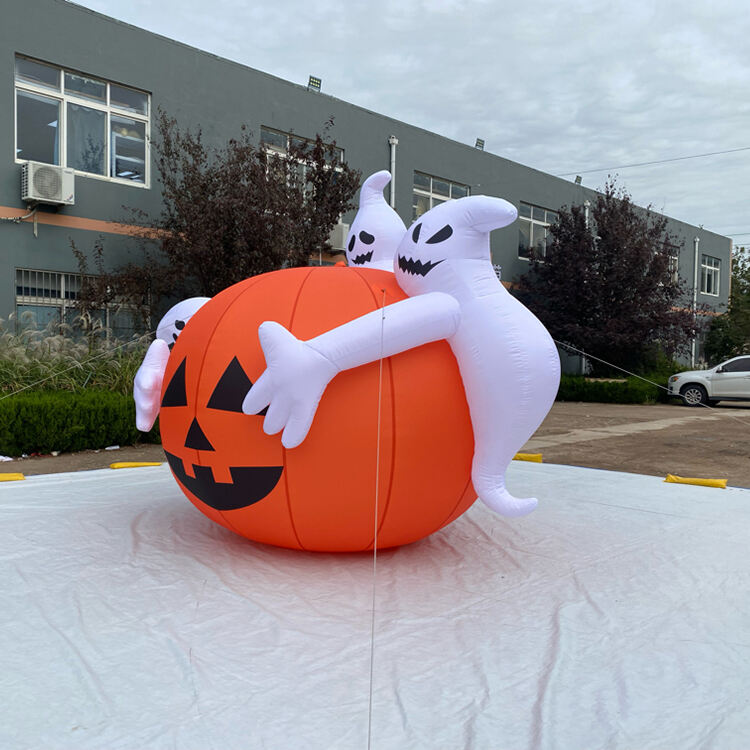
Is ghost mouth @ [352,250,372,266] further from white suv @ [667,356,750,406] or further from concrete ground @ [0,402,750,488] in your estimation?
white suv @ [667,356,750,406]

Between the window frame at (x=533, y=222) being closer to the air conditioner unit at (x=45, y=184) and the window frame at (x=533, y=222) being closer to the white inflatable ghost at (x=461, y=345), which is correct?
the air conditioner unit at (x=45, y=184)

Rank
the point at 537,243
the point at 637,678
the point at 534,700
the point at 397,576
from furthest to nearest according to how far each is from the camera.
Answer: the point at 537,243 < the point at 397,576 < the point at 637,678 < the point at 534,700

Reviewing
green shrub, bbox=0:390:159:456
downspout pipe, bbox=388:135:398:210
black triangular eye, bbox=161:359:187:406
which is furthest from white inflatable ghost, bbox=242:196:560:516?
downspout pipe, bbox=388:135:398:210

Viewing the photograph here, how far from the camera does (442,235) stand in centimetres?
363

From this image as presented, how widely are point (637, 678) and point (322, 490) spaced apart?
1.58 metres

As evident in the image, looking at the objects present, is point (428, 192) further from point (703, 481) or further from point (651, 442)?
point (703, 481)

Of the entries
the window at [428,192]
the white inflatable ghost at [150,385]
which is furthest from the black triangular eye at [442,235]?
the window at [428,192]

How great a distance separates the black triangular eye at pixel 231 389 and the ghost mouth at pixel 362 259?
147 centimetres

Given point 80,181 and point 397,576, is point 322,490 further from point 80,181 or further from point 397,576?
point 80,181

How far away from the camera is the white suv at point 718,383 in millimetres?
19438

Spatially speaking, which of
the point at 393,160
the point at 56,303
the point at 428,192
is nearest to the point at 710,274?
the point at 428,192

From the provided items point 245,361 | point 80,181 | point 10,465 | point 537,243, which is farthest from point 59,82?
point 537,243

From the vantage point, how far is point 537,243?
1019 inches

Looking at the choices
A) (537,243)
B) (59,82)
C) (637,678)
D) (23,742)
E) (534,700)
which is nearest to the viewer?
(23,742)
